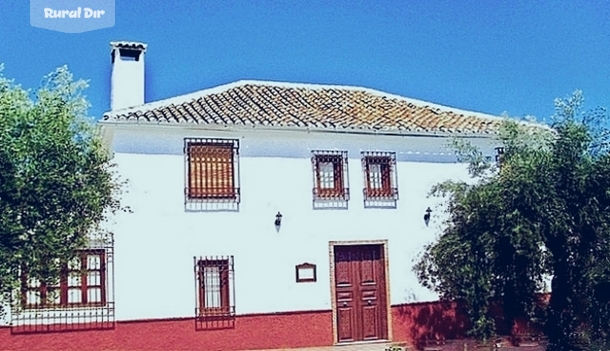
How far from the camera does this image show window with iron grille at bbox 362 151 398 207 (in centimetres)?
1798

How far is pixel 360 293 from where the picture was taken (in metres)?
17.9

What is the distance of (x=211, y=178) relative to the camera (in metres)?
16.9

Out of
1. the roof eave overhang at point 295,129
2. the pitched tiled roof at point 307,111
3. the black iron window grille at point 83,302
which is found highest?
the pitched tiled roof at point 307,111

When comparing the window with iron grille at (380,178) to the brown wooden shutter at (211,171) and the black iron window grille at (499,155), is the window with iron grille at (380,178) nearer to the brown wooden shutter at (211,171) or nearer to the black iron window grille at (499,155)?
the black iron window grille at (499,155)

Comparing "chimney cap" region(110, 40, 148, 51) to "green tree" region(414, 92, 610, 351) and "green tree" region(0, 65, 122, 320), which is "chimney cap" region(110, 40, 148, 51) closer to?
"green tree" region(0, 65, 122, 320)

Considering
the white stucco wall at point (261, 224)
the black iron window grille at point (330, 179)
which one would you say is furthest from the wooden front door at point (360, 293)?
the black iron window grille at point (330, 179)

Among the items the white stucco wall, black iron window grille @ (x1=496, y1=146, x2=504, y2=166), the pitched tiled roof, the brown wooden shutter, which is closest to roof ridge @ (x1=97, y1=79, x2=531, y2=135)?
the pitched tiled roof

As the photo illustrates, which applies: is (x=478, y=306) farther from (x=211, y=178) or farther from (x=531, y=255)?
(x=211, y=178)

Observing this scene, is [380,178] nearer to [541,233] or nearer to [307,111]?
[307,111]

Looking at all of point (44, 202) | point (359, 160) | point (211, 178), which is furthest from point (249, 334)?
point (44, 202)

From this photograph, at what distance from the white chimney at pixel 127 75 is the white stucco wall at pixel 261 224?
219 centimetres

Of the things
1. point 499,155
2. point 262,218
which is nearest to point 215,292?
point 262,218

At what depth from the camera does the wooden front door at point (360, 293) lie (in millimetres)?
17641

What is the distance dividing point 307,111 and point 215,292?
488 cm
